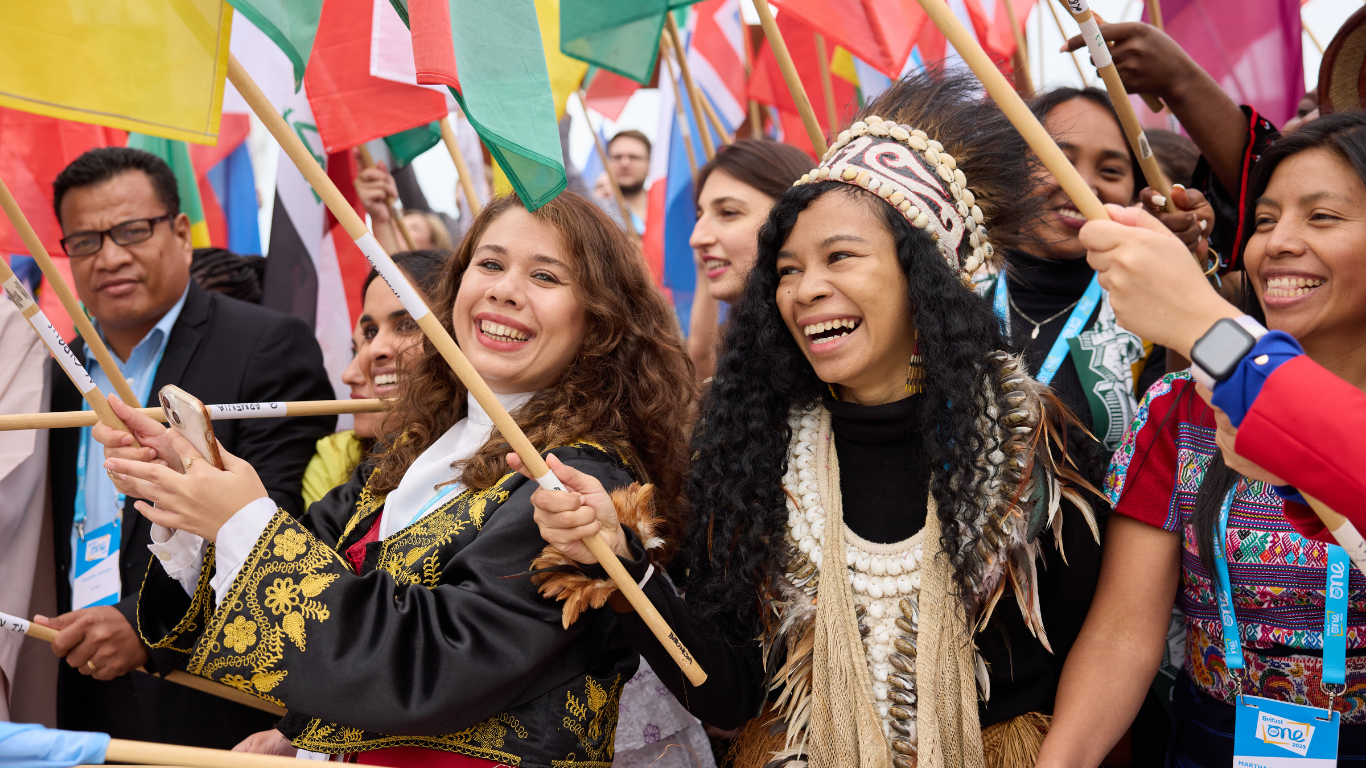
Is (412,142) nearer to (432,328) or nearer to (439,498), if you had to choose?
(439,498)

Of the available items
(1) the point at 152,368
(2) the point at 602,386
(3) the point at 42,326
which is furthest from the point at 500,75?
(1) the point at 152,368

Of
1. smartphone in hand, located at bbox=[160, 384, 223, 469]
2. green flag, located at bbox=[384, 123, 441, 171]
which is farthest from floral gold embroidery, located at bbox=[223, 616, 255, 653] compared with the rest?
green flag, located at bbox=[384, 123, 441, 171]

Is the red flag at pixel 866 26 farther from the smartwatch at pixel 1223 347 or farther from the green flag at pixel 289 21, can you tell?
the smartwatch at pixel 1223 347

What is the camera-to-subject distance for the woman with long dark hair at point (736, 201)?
3412mm

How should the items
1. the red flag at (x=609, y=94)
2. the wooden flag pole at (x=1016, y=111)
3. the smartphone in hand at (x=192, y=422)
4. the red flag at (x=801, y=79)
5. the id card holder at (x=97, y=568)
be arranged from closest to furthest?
the wooden flag pole at (x=1016, y=111)
the smartphone in hand at (x=192, y=422)
the id card holder at (x=97, y=568)
the red flag at (x=801, y=79)
the red flag at (x=609, y=94)

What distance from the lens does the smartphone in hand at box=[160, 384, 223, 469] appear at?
6.26ft

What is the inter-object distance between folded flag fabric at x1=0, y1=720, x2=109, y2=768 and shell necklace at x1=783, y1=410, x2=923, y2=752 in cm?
124

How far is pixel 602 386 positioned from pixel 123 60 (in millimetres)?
1102

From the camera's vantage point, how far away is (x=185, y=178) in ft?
16.2

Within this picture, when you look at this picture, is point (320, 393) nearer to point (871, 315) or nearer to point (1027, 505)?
point (871, 315)

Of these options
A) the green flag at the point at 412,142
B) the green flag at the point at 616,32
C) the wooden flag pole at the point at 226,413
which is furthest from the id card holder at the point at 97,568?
the green flag at the point at 616,32

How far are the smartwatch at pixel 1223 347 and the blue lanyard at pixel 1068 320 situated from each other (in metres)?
1.29

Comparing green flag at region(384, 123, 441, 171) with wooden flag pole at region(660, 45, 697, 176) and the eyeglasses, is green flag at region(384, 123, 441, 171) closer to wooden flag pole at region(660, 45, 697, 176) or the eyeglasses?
the eyeglasses

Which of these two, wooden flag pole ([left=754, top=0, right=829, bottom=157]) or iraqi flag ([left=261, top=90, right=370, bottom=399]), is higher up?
wooden flag pole ([left=754, top=0, right=829, bottom=157])
